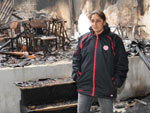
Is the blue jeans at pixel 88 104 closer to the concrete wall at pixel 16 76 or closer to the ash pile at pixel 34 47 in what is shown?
the concrete wall at pixel 16 76

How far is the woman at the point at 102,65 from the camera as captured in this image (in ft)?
7.61

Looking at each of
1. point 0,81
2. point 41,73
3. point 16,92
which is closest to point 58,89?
point 41,73

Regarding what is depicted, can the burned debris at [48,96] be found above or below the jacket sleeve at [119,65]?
below

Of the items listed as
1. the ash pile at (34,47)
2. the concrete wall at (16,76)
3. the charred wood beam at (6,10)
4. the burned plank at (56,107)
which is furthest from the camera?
the charred wood beam at (6,10)

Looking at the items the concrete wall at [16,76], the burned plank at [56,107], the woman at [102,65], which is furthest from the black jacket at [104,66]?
the concrete wall at [16,76]

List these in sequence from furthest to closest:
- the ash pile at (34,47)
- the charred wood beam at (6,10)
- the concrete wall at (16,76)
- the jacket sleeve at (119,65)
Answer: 1. the charred wood beam at (6,10)
2. the ash pile at (34,47)
3. the concrete wall at (16,76)
4. the jacket sleeve at (119,65)

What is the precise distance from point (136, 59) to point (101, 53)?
2.43 meters

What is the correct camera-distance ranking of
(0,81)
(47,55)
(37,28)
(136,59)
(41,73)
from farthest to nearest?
(37,28)
(47,55)
(136,59)
(41,73)
(0,81)

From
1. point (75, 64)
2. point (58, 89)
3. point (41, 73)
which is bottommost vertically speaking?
point (58, 89)

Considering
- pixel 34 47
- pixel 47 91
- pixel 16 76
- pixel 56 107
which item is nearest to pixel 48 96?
pixel 47 91

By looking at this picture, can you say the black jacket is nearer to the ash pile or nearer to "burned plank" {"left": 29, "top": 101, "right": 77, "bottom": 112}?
"burned plank" {"left": 29, "top": 101, "right": 77, "bottom": 112}

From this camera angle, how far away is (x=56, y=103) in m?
3.67

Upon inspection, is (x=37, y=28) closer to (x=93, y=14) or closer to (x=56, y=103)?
(x=56, y=103)

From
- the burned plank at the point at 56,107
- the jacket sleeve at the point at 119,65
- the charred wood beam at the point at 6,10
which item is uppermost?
the charred wood beam at the point at 6,10
